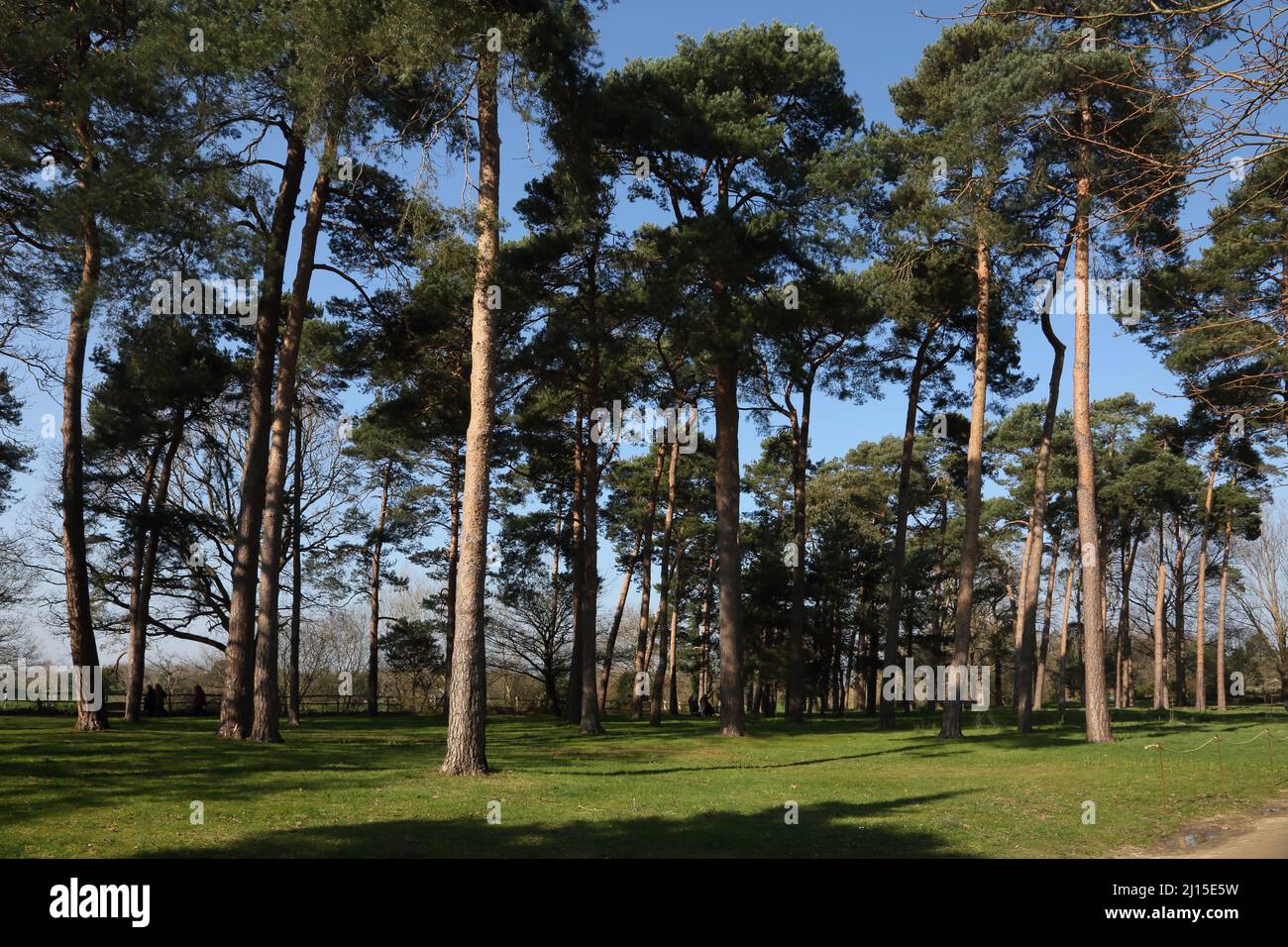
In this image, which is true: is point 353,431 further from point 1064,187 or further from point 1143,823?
point 1143,823

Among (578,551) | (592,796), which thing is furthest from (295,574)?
(592,796)

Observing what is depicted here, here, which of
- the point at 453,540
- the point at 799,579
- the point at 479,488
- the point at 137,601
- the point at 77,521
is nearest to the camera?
the point at 479,488

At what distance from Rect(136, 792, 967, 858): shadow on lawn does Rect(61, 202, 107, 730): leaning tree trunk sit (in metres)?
11.8

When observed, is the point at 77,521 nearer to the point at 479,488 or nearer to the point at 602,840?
the point at 479,488

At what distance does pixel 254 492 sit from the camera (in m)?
18.1

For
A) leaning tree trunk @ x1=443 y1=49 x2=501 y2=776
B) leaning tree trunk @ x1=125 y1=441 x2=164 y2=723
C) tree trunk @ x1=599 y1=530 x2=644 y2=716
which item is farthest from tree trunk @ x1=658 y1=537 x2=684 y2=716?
leaning tree trunk @ x1=443 y1=49 x2=501 y2=776

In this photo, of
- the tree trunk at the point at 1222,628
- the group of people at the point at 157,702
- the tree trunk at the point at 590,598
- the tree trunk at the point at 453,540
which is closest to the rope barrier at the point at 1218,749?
the tree trunk at the point at 590,598

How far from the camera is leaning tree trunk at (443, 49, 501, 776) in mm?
12953

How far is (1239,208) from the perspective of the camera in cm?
623

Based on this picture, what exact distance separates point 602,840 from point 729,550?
551 inches

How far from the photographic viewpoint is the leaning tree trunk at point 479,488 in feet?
42.5

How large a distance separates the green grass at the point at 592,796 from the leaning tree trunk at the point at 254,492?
0.94 meters

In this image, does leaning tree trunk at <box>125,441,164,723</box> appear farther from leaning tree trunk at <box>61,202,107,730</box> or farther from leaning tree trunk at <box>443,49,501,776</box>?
leaning tree trunk at <box>443,49,501,776</box>

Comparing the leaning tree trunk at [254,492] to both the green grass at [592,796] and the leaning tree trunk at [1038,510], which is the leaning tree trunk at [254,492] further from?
the leaning tree trunk at [1038,510]
